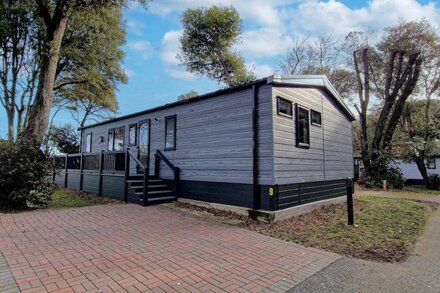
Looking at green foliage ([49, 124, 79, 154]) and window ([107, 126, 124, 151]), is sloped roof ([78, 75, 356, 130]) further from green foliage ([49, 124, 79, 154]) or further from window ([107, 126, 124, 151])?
green foliage ([49, 124, 79, 154])

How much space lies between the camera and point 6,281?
3.51 m

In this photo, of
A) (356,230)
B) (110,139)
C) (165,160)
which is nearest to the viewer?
(356,230)

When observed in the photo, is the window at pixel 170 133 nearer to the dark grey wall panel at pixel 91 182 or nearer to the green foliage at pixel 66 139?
the dark grey wall panel at pixel 91 182

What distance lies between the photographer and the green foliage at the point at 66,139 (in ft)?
70.6

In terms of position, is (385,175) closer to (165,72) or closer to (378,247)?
(378,247)

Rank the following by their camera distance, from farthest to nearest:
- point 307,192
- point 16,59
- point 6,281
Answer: point 16,59 < point 307,192 < point 6,281

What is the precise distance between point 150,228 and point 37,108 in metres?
6.54

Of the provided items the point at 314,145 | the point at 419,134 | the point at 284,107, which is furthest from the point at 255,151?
the point at 419,134

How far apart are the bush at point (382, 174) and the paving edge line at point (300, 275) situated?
56.6ft

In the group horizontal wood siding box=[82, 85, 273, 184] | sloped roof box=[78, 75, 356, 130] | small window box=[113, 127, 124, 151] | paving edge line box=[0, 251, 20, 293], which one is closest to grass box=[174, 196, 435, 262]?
horizontal wood siding box=[82, 85, 273, 184]

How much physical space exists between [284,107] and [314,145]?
7.33 ft

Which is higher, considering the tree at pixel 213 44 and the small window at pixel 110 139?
the tree at pixel 213 44

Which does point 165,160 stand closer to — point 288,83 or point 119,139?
point 119,139

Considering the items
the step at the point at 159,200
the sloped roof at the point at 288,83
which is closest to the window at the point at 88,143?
the sloped roof at the point at 288,83
